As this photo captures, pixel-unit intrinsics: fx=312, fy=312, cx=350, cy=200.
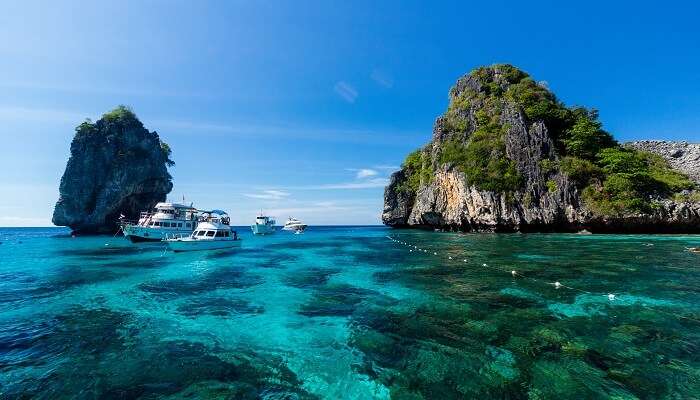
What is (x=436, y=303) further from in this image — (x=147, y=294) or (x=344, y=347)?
(x=147, y=294)

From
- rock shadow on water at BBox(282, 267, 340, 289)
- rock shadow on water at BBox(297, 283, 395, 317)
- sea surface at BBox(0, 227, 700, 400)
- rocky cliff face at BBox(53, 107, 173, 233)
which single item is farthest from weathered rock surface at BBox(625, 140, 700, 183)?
rocky cliff face at BBox(53, 107, 173, 233)

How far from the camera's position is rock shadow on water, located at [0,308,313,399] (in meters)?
6.66

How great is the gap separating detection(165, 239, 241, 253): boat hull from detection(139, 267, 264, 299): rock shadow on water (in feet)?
49.5

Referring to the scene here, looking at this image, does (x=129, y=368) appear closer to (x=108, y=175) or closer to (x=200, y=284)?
(x=200, y=284)

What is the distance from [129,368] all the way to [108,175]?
10535 centimetres

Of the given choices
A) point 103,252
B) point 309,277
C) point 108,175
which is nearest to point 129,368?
point 309,277

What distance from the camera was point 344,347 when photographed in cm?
899

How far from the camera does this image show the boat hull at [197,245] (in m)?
35.1

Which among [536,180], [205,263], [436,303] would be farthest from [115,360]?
[536,180]

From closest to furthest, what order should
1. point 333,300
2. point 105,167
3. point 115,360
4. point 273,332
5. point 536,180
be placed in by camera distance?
point 115,360 < point 273,332 < point 333,300 < point 536,180 < point 105,167

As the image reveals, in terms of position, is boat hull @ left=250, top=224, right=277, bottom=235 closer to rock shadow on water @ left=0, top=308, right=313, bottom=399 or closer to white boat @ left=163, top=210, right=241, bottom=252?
white boat @ left=163, top=210, right=241, bottom=252

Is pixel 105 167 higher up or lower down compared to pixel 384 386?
higher up

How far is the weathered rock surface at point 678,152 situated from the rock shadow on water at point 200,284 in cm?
7885

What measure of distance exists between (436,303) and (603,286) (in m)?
8.86
